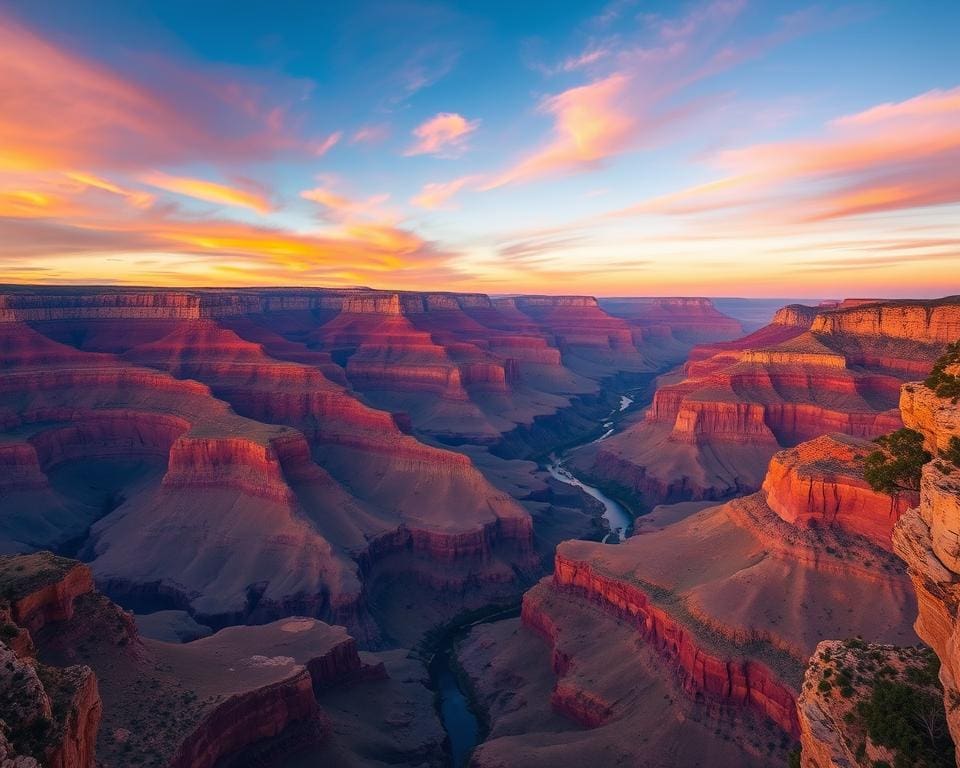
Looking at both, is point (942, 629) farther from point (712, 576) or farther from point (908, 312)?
point (908, 312)

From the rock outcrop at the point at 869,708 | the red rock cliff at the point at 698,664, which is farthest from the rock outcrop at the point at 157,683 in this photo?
the rock outcrop at the point at 869,708

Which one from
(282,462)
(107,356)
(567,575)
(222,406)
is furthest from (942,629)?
(107,356)

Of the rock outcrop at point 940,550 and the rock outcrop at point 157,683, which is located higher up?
the rock outcrop at point 940,550

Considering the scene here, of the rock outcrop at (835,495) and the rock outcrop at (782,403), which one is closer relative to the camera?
the rock outcrop at (835,495)

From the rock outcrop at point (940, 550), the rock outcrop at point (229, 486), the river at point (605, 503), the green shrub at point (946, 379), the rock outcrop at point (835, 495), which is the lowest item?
the river at point (605, 503)

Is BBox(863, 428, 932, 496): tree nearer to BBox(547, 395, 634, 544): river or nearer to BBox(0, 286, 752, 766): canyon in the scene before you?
BBox(0, 286, 752, 766): canyon

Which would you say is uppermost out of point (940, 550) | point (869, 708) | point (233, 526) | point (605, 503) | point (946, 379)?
point (946, 379)

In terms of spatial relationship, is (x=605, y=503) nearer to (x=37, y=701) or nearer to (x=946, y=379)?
(x=946, y=379)

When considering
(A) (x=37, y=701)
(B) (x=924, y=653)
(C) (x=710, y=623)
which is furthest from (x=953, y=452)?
(C) (x=710, y=623)

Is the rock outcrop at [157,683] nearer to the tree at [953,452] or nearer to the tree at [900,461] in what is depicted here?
the tree at [953,452]

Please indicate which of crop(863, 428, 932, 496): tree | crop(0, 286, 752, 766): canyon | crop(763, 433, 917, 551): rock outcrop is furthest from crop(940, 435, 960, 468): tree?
crop(763, 433, 917, 551): rock outcrop
